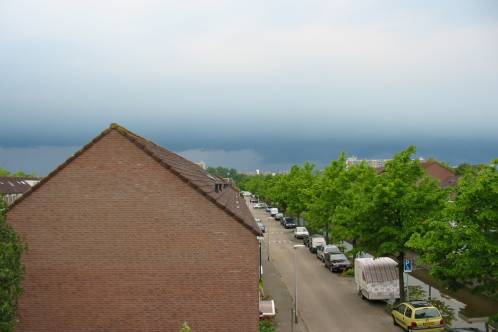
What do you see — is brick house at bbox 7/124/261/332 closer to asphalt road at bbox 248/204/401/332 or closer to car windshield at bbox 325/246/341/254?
asphalt road at bbox 248/204/401/332

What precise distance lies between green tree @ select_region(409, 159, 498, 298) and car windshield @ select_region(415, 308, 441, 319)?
12.9 feet

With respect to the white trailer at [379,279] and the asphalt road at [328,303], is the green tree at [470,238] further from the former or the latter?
the white trailer at [379,279]

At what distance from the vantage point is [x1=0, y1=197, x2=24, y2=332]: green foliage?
1434 centimetres

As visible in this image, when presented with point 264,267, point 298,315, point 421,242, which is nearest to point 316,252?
point 264,267

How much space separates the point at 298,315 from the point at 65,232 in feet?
47.8

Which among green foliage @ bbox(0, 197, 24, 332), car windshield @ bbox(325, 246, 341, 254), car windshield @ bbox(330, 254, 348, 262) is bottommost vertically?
car windshield @ bbox(330, 254, 348, 262)

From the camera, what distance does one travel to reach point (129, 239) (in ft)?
60.3

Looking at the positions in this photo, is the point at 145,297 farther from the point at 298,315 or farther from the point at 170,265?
the point at 298,315

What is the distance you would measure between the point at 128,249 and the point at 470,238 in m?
12.2

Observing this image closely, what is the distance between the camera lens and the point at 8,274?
1441 centimetres

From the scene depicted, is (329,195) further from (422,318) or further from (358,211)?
(422,318)

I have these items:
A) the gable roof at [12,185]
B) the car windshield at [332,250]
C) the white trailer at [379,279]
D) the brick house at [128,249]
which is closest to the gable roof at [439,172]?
the car windshield at [332,250]

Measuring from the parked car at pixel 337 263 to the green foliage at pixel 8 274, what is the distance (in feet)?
90.2

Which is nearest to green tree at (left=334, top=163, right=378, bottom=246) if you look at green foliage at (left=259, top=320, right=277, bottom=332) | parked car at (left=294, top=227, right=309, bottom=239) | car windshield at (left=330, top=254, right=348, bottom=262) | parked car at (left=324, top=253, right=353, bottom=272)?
parked car at (left=324, top=253, right=353, bottom=272)
